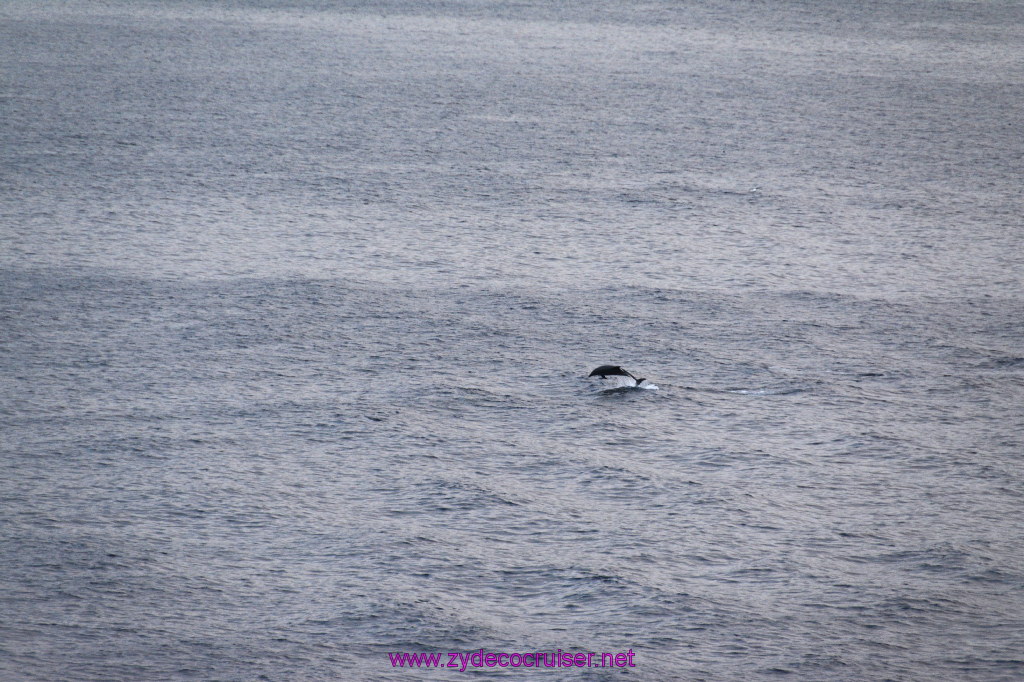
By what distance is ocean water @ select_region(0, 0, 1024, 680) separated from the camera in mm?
3803

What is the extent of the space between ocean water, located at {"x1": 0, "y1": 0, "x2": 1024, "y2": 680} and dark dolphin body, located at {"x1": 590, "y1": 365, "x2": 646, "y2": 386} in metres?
0.11

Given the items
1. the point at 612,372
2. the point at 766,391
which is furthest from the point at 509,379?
the point at 766,391

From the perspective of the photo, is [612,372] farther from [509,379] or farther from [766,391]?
[766,391]

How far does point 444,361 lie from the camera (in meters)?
5.82

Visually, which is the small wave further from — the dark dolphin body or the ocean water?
the dark dolphin body

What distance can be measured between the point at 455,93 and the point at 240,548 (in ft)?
24.9

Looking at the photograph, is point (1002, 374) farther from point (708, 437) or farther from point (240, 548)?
point (240, 548)

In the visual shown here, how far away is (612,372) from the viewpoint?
219 inches

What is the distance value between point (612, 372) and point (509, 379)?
46 centimetres

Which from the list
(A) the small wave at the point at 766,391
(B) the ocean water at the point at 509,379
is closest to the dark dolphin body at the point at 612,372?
(B) the ocean water at the point at 509,379

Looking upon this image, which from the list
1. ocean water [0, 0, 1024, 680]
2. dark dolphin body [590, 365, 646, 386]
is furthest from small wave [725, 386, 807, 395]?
dark dolphin body [590, 365, 646, 386]

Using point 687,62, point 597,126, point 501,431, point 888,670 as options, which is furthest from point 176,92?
point 888,670

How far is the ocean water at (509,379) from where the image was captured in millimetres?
3803

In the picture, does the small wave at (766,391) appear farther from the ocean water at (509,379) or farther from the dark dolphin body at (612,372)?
the dark dolphin body at (612,372)
